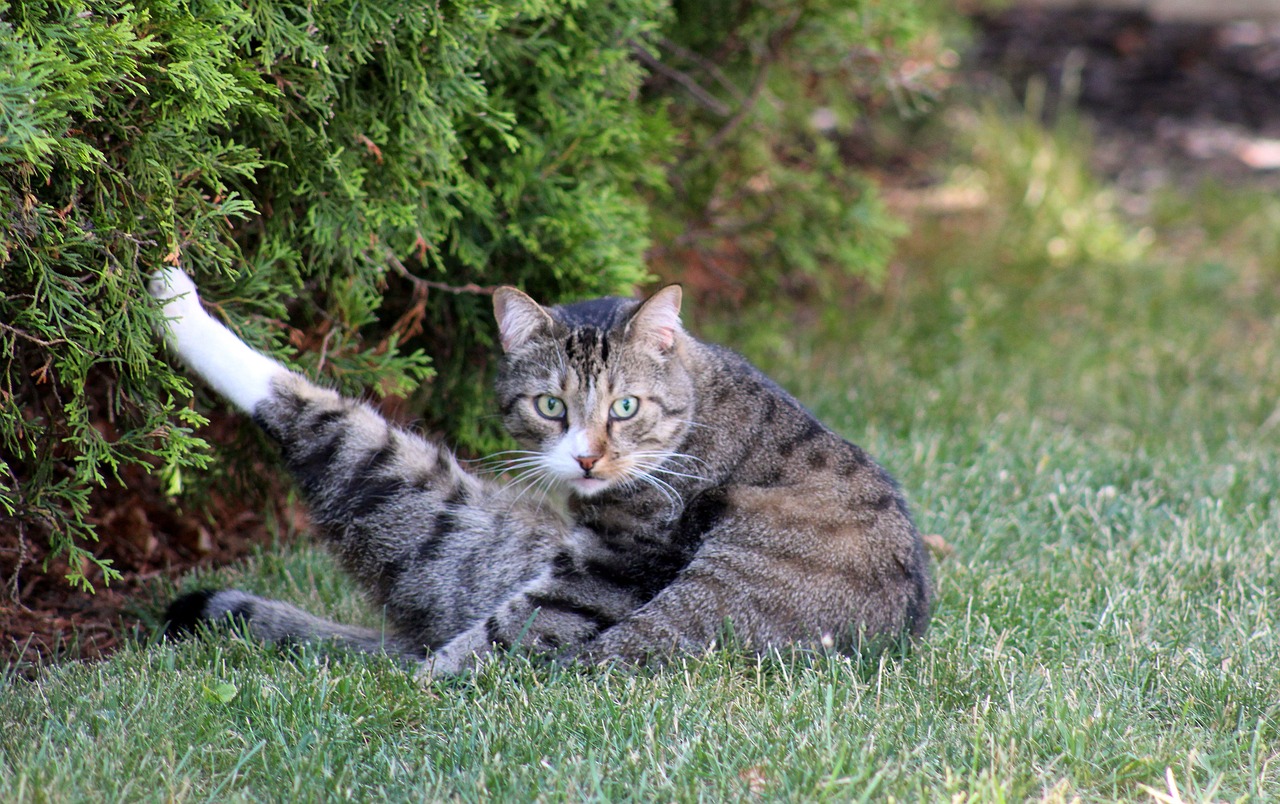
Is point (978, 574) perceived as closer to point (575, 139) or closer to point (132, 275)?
point (575, 139)

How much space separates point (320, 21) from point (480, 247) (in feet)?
3.74

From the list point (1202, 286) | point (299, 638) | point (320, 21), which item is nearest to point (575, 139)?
point (320, 21)

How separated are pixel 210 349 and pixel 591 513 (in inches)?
40.1

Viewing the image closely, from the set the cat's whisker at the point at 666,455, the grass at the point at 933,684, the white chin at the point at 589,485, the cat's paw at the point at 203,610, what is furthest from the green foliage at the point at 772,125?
the cat's paw at the point at 203,610

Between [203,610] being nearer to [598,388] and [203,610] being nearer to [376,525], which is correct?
[376,525]

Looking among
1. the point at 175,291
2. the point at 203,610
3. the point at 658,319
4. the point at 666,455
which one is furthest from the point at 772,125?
the point at 203,610

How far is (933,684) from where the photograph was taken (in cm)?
269

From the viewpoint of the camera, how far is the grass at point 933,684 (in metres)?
A: 2.25

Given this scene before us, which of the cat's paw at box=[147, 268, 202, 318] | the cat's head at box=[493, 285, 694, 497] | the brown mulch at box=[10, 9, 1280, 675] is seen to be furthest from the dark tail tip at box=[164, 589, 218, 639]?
the cat's head at box=[493, 285, 694, 497]

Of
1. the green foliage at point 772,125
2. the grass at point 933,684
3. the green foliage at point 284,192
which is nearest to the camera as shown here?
the grass at point 933,684

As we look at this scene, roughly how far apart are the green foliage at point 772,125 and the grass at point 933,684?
0.45m

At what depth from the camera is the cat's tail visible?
2.81 metres

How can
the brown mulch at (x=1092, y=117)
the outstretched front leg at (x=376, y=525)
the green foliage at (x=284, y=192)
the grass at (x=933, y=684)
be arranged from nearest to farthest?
the grass at (x=933, y=684) → the green foliage at (x=284, y=192) → the outstretched front leg at (x=376, y=525) → the brown mulch at (x=1092, y=117)

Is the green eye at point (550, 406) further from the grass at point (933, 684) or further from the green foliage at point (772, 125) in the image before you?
the green foliage at point (772, 125)
